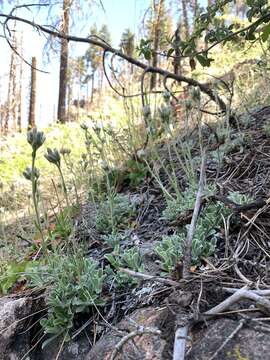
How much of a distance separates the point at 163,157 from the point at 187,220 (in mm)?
1271

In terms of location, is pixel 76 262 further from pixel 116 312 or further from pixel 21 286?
pixel 21 286

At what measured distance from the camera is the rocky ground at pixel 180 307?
1.25 m

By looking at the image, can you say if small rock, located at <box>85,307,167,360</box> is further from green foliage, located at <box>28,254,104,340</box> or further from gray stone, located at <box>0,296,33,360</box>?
gray stone, located at <box>0,296,33,360</box>

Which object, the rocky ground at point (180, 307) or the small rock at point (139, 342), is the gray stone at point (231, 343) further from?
the small rock at point (139, 342)

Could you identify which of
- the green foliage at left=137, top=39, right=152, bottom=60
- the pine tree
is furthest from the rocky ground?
the pine tree

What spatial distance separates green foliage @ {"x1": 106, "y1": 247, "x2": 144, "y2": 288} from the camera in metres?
1.74

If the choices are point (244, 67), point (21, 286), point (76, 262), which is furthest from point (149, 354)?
point (244, 67)

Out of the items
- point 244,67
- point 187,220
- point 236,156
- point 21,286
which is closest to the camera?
point 187,220

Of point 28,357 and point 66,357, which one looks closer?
point 66,357

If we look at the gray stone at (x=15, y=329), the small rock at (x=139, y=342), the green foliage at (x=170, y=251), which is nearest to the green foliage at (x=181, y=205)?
the green foliage at (x=170, y=251)

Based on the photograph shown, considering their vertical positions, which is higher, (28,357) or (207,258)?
(207,258)

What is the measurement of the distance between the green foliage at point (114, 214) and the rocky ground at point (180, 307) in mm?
66

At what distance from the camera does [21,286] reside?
2182 millimetres

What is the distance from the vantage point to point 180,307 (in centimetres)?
133
